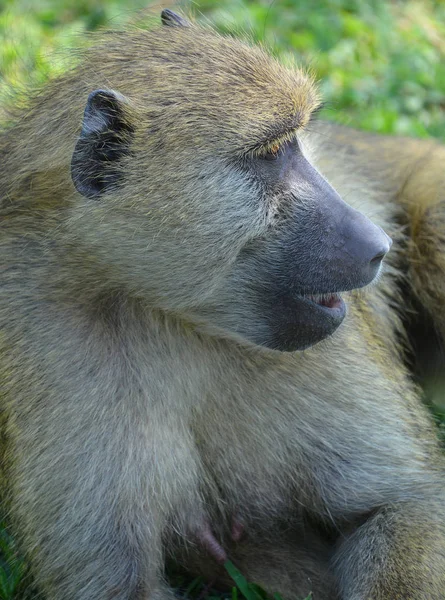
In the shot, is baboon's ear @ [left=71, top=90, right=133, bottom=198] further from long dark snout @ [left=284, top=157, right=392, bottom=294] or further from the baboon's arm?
the baboon's arm

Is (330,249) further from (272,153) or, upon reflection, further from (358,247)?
(272,153)

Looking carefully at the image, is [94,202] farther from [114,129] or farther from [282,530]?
[282,530]

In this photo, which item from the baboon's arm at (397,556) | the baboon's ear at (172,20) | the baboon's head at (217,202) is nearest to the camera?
the baboon's head at (217,202)

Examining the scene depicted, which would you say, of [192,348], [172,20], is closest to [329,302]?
[192,348]

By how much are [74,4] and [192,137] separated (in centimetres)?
411

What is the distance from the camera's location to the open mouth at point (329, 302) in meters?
3.00

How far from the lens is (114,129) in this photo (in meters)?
2.91

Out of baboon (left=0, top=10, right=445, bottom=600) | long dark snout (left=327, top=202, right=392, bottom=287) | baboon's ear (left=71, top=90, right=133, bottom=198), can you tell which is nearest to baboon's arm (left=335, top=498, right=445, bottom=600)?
baboon (left=0, top=10, right=445, bottom=600)

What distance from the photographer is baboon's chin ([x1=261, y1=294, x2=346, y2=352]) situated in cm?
299

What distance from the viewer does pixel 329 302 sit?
120 inches

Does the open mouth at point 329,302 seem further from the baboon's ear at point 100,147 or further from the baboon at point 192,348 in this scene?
the baboon's ear at point 100,147

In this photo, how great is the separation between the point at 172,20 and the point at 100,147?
0.76 meters

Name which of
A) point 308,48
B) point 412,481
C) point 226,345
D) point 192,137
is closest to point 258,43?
point 192,137

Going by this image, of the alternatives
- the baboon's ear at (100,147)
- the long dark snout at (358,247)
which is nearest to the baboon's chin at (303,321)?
the long dark snout at (358,247)
